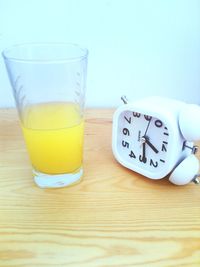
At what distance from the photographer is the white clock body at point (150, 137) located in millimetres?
455

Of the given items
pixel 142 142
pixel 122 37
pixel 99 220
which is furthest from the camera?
pixel 122 37

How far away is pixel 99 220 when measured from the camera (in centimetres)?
40

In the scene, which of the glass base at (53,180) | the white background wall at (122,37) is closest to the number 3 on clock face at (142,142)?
the glass base at (53,180)

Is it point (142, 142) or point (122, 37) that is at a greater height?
point (122, 37)

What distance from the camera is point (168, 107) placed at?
469 millimetres

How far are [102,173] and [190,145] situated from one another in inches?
6.3

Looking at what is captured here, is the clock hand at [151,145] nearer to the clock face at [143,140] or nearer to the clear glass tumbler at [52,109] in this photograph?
the clock face at [143,140]

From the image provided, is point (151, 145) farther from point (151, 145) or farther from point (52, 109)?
point (52, 109)

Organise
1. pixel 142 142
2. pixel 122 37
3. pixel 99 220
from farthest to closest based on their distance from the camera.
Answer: pixel 122 37 → pixel 142 142 → pixel 99 220

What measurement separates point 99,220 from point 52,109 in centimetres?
20

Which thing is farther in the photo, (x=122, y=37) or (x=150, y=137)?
(x=122, y=37)

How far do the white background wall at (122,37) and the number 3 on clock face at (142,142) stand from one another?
0.28m

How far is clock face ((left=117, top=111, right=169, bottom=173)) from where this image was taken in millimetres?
477

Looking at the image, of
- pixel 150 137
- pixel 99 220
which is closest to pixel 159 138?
pixel 150 137
